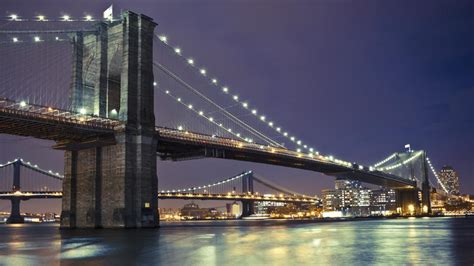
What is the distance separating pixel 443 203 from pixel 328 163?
102929mm

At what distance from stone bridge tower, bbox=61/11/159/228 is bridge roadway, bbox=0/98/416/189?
66 cm

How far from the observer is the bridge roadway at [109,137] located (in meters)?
43.4

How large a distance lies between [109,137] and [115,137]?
38.6 inches

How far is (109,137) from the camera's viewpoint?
161 ft

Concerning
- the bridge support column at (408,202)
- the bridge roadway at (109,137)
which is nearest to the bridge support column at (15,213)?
the bridge roadway at (109,137)

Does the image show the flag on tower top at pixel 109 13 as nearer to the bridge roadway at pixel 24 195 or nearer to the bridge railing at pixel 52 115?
the bridge railing at pixel 52 115

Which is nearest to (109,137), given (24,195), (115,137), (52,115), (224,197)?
(115,137)

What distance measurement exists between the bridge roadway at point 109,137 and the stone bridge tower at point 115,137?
0.66m

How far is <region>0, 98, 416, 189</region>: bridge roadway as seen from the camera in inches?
1709

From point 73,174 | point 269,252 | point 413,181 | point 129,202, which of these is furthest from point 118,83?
point 413,181

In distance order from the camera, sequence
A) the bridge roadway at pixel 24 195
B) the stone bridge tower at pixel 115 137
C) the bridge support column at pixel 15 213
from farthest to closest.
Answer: the bridge support column at pixel 15 213 < the bridge roadway at pixel 24 195 < the stone bridge tower at pixel 115 137

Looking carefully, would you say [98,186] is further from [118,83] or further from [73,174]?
[118,83]

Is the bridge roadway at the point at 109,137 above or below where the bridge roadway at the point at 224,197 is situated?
above

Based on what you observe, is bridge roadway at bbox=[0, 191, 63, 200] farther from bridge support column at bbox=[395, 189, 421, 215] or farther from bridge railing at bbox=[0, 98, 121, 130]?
bridge support column at bbox=[395, 189, 421, 215]
